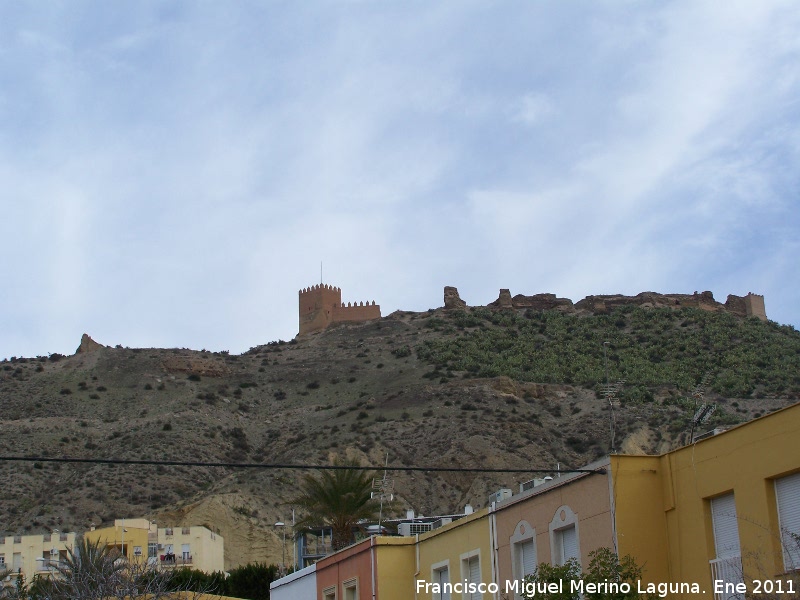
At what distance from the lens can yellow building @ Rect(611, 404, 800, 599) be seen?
53.7 feet

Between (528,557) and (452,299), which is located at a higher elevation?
(452,299)

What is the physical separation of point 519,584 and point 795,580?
6.89 meters

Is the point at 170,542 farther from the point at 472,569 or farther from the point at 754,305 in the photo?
the point at 754,305

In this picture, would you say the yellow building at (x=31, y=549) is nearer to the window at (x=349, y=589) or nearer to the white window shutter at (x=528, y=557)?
the window at (x=349, y=589)

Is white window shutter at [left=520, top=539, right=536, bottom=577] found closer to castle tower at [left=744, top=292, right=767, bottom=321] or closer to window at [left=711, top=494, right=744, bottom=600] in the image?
window at [left=711, top=494, right=744, bottom=600]

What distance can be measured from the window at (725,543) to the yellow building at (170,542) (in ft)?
137

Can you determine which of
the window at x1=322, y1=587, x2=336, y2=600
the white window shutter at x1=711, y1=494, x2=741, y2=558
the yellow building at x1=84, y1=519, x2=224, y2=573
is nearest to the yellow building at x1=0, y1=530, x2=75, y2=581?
the yellow building at x1=84, y1=519, x2=224, y2=573

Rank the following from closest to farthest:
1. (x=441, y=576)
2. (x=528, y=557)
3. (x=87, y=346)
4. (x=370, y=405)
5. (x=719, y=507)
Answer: (x=719, y=507), (x=528, y=557), (x=441, y=576), (x=370, y=405), (x=87, y=346)

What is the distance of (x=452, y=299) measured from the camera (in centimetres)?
11881

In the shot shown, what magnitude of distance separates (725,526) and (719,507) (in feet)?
1.10

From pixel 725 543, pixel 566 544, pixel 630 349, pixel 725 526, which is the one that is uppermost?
pixel 630 349

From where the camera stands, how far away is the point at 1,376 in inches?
3915

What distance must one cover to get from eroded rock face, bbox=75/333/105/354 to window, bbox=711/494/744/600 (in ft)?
311

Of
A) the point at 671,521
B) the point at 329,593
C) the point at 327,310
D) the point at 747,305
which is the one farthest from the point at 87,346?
the point at 671,521
